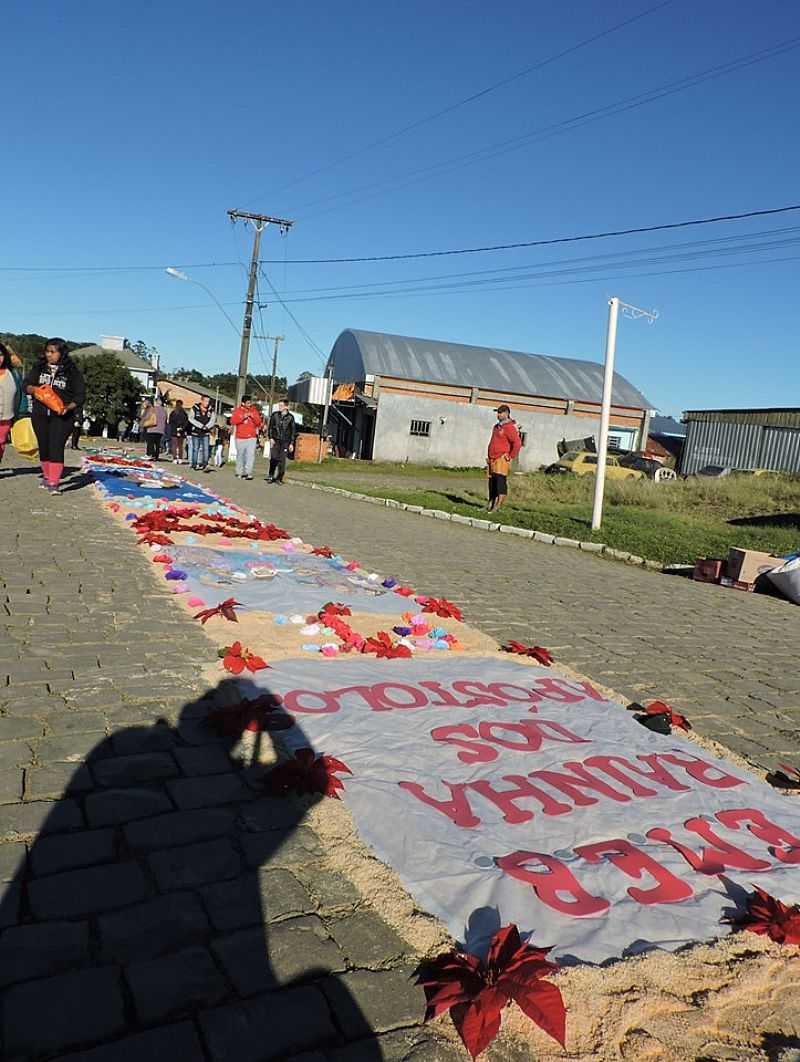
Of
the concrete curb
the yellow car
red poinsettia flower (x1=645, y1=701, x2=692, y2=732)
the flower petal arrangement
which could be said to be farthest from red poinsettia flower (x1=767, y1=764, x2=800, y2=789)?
the yellow car

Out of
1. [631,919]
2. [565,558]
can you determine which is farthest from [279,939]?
[565,558]

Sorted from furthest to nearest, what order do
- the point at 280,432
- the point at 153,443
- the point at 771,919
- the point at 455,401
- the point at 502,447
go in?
the point at 455,401
the point at 153,443
the point at 280,432
the point at 502,447
the point at 771,919

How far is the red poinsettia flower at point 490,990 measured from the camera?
1.97 meters

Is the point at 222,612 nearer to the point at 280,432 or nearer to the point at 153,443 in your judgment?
the point at 280,432

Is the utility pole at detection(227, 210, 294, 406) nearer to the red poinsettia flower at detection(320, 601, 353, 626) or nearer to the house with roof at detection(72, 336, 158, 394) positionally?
the red poinsettia flower at detection(320, 601, 353, 626)

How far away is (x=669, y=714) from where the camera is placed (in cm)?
453

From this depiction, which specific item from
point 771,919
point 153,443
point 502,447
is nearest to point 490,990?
point 771,919

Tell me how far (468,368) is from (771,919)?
45.9m

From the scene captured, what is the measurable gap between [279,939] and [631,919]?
1.13m

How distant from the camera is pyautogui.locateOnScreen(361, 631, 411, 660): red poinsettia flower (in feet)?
17.0

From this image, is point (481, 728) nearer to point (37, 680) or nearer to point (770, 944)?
point (770, 944)

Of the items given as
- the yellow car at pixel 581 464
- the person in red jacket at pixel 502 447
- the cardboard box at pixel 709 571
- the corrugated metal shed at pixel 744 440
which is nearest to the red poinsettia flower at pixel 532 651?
the cardboard box at pixel 709 571

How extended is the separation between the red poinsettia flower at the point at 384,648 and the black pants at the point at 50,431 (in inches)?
292

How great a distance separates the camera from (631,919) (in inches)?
101
